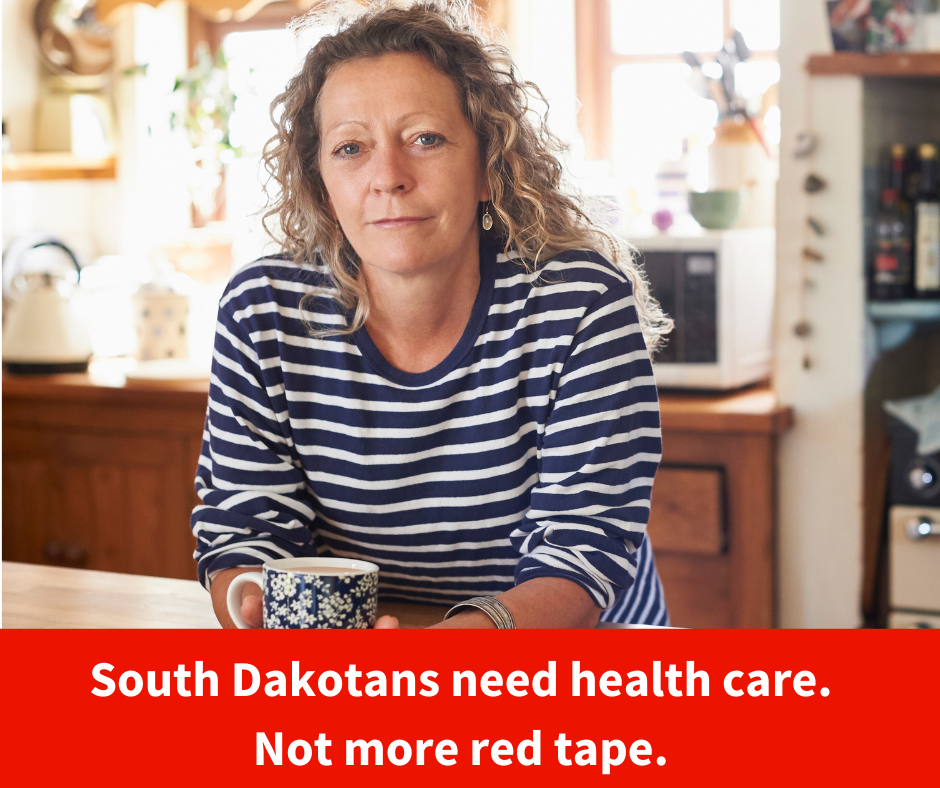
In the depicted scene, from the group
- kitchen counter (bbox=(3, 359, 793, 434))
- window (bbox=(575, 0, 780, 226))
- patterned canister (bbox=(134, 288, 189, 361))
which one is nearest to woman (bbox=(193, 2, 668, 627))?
kitchen counter (bbox=(3, 359, 793, 434))

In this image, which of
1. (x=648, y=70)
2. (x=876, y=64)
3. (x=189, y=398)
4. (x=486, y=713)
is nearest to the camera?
(x=486, y=713)

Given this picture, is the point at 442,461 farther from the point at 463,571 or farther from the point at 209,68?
the point at 209,68

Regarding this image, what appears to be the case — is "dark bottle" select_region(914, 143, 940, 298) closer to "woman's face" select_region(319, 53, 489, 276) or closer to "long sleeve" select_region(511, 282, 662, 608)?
"long sleeve" select_region(511, 282, 662, 608)

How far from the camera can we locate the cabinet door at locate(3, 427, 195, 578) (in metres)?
2.24

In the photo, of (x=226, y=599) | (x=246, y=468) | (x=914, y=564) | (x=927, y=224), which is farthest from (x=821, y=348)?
(x=226, y=599)

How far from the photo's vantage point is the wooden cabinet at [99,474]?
222cm

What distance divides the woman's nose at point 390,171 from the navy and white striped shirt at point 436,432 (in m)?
0.15

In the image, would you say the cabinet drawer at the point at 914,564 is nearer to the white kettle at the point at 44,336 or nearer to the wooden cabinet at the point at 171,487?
the wooden cabinet at the point at 171,487

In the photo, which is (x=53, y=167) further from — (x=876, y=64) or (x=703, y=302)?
(x=876, y=64)

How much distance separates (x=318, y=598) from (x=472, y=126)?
52 cm

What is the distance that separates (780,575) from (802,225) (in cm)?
62

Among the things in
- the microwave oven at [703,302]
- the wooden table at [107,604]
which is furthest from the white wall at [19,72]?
the wooden table at [107,604]

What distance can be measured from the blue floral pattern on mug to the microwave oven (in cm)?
125

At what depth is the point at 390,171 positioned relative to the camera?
1.00 metres
